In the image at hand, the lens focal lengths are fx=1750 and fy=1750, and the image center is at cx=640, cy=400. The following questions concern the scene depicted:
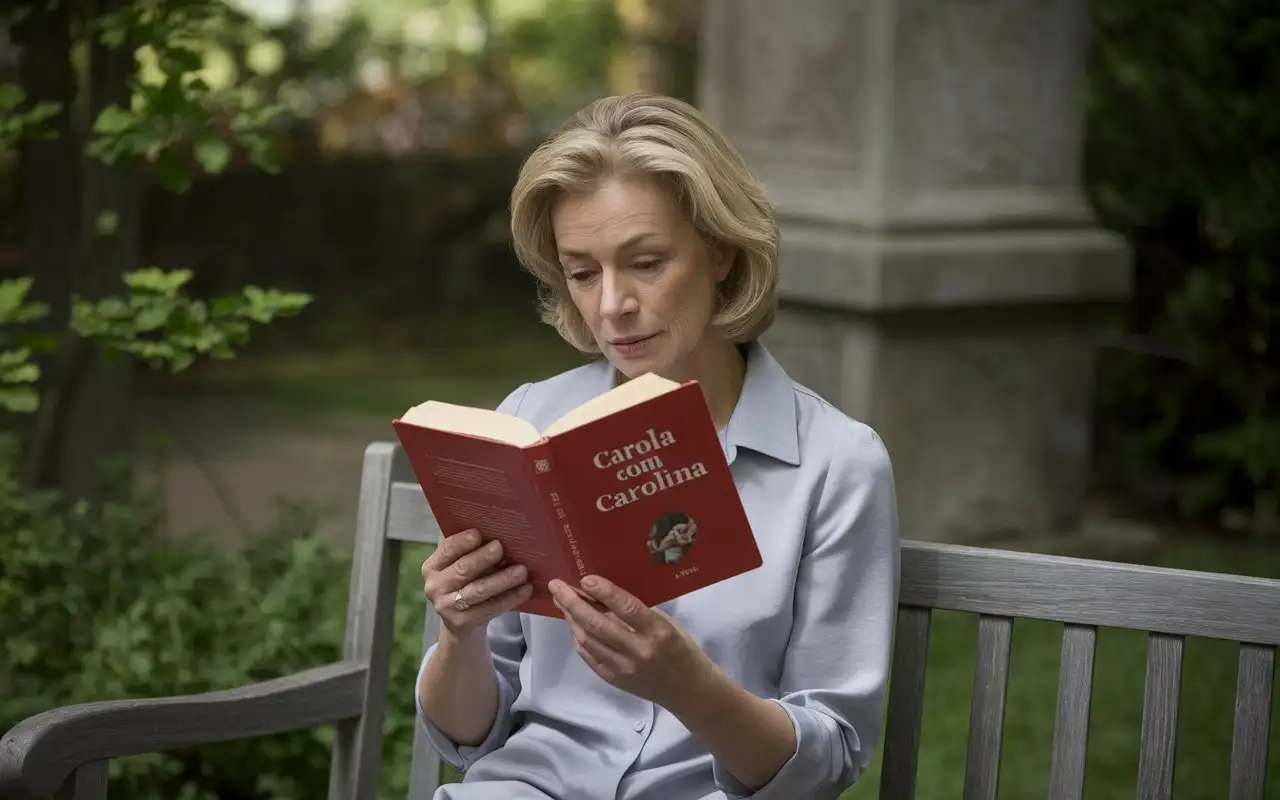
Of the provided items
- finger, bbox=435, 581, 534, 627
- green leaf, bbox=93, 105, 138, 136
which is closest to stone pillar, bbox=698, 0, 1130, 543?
green leaf, bbox=93, 105, 138, 136

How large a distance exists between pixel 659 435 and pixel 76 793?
1032mm

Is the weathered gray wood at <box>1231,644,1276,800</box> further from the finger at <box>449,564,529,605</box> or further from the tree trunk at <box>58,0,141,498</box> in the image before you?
the tree trunk at <box>58,0,141,498</box>

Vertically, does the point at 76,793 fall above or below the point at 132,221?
below

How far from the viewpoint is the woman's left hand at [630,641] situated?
2.01 metres

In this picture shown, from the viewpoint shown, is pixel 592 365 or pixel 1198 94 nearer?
pixel 592 365

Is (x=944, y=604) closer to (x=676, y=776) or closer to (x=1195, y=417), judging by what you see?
(x=676, y=776)

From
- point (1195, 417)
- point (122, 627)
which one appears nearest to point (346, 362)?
point (1195, 417)

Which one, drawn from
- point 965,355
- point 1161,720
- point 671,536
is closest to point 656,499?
point 671,536

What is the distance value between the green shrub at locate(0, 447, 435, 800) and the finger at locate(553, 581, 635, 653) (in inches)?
63.2

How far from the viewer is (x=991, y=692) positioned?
2.36 meters

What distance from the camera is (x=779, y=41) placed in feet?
18.5

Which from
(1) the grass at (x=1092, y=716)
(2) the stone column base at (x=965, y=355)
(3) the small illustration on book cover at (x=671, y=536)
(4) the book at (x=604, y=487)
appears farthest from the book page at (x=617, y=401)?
(2) the stone column base at (x=965, y=355)

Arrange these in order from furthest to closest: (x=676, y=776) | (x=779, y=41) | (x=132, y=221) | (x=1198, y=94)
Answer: (x=1198, y=94), (x=779, y=41), (x=132, y=221), (x=676, y=776)

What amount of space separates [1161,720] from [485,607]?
0.89 meters
